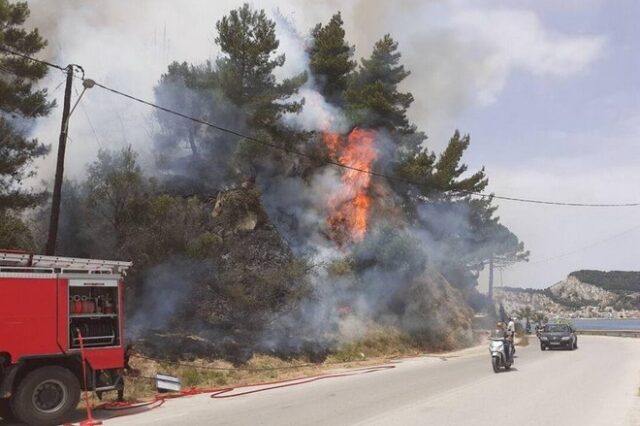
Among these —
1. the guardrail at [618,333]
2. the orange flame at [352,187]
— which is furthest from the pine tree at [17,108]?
the guardrail at [618,333]

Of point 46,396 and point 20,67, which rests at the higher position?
point 20,67

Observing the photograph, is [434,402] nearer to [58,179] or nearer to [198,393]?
[198,393]

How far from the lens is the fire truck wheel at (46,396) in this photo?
912cm

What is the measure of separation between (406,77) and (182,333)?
84.8 ft

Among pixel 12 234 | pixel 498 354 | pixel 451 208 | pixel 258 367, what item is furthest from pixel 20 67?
pixel 451 208

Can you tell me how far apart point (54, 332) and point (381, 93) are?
99.5 feet

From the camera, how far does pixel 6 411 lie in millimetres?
9719

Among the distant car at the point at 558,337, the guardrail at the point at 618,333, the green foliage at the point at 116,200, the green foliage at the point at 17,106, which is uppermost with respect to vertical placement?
the green foliage at the point at 17,106

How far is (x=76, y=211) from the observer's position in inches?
833

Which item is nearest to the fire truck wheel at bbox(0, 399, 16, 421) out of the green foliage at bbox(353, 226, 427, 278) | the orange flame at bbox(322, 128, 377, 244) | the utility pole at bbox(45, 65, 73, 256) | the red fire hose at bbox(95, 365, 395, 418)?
the red fire hose at bbox(95, 365, 395, 418)

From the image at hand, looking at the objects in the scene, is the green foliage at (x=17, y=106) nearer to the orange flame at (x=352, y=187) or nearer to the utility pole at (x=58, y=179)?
the utility pole at (x=58, y=179)

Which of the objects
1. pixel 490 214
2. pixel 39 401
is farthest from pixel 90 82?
pixel 490 214

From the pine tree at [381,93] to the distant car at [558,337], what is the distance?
16979 mm

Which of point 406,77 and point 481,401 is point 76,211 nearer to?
point 481,401
